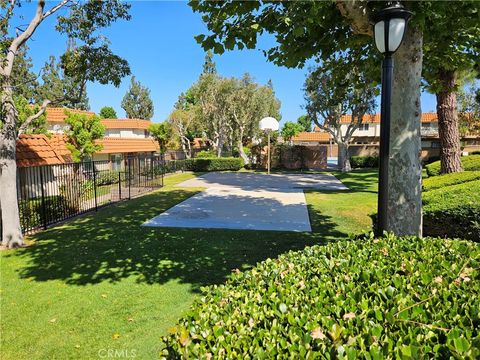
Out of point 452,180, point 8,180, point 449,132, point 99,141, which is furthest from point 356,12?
point 99,141

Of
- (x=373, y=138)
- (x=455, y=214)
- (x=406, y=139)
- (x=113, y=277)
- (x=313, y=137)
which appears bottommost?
(x=113, y=277)

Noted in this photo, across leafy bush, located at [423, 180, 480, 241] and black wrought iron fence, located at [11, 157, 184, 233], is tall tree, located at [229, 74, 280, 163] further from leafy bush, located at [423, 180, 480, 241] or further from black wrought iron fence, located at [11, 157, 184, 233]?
leafy bush, located at [423, 180, 480, 241]

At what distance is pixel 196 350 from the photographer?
151 cm

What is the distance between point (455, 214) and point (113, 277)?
5800mm

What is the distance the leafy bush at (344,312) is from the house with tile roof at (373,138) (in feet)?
96.9

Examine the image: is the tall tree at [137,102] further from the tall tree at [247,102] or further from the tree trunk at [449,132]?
the tree trunk at [449,132]

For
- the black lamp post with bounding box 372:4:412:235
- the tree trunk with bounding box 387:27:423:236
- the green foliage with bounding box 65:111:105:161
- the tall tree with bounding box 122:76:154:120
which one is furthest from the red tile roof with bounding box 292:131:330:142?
the black lamp post with bounding box 372:4:412:235

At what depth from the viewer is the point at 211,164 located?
28406 millimetres

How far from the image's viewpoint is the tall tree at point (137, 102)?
59.5m

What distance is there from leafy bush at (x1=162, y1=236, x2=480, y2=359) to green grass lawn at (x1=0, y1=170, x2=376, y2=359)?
193 cm

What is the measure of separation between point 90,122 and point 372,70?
1778cm

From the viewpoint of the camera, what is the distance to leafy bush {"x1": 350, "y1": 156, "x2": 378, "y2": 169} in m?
30.0

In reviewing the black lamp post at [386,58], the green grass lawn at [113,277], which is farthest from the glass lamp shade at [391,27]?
the green grass lawn at [113,277]

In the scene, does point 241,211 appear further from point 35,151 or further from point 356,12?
point 35,151
